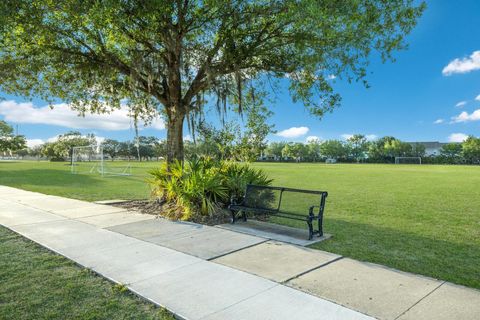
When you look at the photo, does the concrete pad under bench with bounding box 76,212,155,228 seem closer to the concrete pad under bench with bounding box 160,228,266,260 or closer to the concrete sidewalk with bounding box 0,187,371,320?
the concrete sidewalk with bounding box 0,187,371,320

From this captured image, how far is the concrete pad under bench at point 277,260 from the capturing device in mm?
4359

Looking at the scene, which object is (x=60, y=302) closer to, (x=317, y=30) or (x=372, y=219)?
(x=317, y=30)

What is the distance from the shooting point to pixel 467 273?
4.45 meters

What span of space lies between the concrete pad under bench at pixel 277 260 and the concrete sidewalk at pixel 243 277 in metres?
0.01

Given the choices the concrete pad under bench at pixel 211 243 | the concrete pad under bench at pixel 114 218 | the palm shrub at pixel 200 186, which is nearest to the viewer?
the concrete pad under bench at pixel 211 243

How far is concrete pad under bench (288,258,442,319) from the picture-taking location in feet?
11.2

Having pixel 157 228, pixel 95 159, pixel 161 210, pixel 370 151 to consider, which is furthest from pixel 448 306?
pixel 370 151

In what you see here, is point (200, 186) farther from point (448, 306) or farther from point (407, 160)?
point (407, 160)

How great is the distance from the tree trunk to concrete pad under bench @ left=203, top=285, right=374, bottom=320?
6873 mm

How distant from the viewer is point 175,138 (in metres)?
10.1

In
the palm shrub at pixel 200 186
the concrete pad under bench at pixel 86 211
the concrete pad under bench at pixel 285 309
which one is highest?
the palm shrub at pixel 200 186

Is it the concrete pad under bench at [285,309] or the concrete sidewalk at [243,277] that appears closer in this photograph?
the concrete pad under bench at [285,309]

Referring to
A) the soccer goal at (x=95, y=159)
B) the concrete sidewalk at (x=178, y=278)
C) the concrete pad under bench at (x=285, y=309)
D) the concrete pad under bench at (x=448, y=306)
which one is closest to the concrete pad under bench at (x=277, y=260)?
the concrete sidewalk at (x=178, y=278)

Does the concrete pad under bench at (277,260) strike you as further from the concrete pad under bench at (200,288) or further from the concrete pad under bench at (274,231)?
the concrete pad under bench at (274,231)
